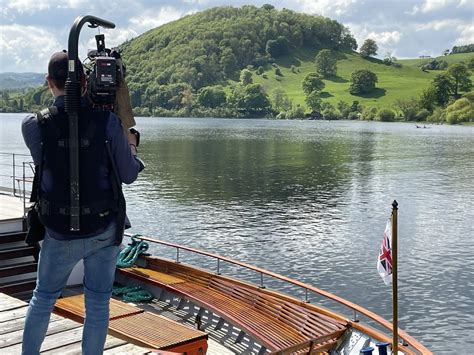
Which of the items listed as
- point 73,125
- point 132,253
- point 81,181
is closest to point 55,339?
point 81,181

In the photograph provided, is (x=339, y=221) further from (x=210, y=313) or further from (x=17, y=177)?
(x=210, y=313)

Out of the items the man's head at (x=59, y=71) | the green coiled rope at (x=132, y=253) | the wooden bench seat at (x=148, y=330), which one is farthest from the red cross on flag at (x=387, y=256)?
the green coiled rope at (x=132, y=253)

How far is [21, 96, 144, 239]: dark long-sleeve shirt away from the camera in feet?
16.6

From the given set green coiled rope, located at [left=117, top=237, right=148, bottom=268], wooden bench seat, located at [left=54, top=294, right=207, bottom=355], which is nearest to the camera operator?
wooden bench seat, located at [left=54, top=294, right=207, bottom=355]

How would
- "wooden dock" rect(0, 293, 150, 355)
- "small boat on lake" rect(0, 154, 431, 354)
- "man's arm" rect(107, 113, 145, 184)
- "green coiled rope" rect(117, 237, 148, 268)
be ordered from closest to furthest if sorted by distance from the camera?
"man's arm" rect(107, 113, 145, 184)
"wooden dock" rect(0, 293, 150, 355)
"small boat on lake" rect(0, 154, 431, 354)
"green coiled rope" rect(117, 237, 148, 268)

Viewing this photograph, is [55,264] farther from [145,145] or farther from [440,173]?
[145,145]

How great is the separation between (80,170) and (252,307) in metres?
8.29

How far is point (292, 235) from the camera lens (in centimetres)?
3688

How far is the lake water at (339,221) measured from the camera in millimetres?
25609

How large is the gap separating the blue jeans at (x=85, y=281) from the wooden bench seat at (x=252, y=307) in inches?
193

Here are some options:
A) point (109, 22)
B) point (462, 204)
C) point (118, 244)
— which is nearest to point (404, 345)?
point (118, 244)

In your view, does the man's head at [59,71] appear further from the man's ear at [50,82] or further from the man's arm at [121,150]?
the man's arm at [121,150]

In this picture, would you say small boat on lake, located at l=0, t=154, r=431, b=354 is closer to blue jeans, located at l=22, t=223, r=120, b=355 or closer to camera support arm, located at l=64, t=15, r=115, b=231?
blue jeans, located at l=22, t=223, r=120, b=355

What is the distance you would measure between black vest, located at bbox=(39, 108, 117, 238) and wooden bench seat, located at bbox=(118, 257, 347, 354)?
563cm
